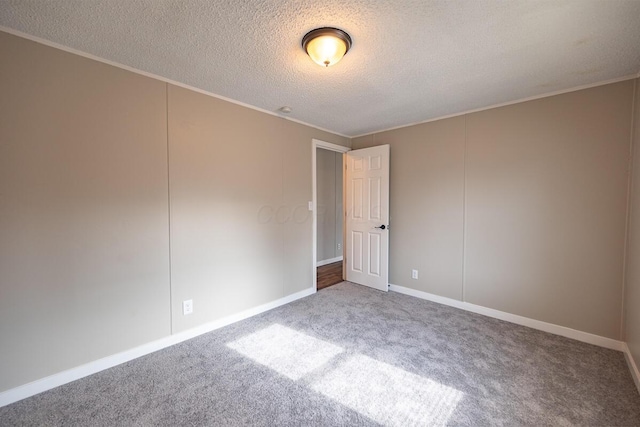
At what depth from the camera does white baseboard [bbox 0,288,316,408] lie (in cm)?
175

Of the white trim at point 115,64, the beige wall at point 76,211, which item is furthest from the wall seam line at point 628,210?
the beige wall at point 76,211

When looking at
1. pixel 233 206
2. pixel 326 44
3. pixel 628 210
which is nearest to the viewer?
pixel 326 44

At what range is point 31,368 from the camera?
1.80 metres

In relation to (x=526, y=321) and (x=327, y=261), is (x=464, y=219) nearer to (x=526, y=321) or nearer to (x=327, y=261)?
(x=526, y=321)

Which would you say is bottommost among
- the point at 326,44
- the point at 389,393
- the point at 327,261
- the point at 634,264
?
the point at 389,393

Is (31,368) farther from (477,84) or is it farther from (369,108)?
(477,84)

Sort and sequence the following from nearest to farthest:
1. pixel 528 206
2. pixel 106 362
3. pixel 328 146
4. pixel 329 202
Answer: pixel 106 362, pixel 528 206, pixel 328 146, pixel 329 202

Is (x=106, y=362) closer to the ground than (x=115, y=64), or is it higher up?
closer to the ground

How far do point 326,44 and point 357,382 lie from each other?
2.32 m

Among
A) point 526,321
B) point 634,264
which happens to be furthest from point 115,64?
point 526,321

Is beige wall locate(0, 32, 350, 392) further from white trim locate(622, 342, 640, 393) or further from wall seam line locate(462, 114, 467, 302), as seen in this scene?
white trim locate(622, 342, 640, 393)

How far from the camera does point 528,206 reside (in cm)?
275

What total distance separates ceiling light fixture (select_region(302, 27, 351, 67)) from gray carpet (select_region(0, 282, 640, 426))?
226 centimetres

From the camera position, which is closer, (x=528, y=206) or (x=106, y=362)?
(x=106, y=362)
